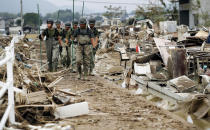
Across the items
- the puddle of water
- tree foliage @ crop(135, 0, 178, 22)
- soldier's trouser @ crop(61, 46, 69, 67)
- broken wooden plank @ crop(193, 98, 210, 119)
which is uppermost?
tree foliage @ crop(135, 0, 178, 22)

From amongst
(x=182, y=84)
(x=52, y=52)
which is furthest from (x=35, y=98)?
(x=52, y=52)

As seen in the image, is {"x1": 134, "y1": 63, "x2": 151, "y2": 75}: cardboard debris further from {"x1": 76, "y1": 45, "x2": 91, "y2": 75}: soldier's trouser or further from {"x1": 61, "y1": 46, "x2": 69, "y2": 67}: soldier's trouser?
{"x1": 61, "y1": 46, "x2": 69, "y2": 67}: soldier's trouser

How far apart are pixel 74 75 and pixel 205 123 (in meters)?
7.82

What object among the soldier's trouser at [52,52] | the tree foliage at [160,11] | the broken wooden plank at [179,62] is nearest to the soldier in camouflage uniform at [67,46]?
the soldier's trouser at [52,52]

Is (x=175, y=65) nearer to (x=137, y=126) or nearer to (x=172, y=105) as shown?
(x=172, y=105)

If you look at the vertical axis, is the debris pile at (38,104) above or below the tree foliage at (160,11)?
below

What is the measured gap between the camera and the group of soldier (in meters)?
13.9

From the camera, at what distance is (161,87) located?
452 inches

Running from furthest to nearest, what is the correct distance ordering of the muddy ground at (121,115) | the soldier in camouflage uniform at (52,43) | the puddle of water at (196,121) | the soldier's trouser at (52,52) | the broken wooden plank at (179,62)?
the soldier's trouser at (52,52) → the soldier in camouflage uniform at (52,43) → the broken wooden plank at (179,62) → the puddle of water at (196,121) → the muddy ground at (121,115)

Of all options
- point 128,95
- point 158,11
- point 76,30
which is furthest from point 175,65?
point 158,11

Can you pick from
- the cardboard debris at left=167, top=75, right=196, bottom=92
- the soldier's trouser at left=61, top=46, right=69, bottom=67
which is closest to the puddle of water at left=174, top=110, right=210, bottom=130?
the cardboard debris at left=167, top=75, right=196, bottom=92

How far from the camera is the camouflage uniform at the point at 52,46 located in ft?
48.5

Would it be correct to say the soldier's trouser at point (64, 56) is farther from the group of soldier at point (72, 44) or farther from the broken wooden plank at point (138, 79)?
the broken wooden plank at point (138, 79)

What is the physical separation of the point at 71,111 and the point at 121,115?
1.12 m
